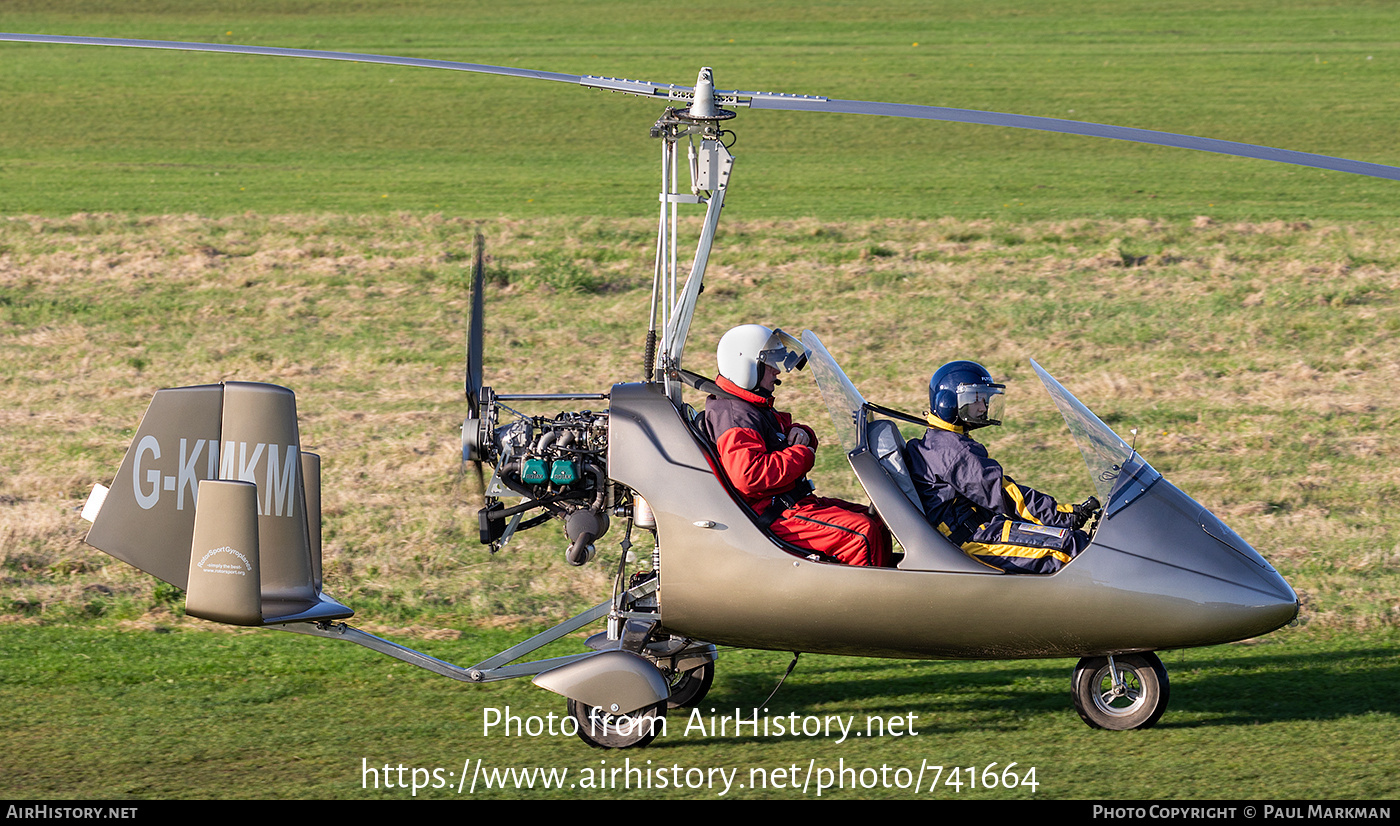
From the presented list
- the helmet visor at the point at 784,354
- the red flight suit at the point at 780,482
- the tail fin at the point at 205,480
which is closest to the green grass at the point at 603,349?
the tail fin at the point at 205,480

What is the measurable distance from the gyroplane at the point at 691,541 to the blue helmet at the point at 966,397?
0.29 m

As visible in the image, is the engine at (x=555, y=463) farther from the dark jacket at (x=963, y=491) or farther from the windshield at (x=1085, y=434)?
the dark jacket at (x=963, y=491)

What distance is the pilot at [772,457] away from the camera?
20.4 feet

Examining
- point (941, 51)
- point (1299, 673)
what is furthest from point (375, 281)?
point (941, 51)

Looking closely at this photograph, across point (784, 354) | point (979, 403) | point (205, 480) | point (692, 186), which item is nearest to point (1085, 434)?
point (979, 403)

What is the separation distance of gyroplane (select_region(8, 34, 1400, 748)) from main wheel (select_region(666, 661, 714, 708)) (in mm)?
292

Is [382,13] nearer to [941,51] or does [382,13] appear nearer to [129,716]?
[941,51]

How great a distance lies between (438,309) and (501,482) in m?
8.96

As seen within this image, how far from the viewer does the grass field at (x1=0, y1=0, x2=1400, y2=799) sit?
6.73 meters

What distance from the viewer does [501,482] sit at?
6.64 meters

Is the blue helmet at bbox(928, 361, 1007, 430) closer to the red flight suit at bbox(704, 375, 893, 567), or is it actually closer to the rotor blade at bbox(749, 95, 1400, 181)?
the red flight suit at bbox(704, 375, 893, 567)

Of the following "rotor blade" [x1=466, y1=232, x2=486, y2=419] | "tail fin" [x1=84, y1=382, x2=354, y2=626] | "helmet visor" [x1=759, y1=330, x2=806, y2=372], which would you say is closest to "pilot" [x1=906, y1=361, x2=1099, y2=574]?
"helmet visor" [x1=759, y1=330, x2=806, y2=372]

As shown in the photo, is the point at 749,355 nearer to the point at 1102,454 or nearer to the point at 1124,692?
the point at 1102,454

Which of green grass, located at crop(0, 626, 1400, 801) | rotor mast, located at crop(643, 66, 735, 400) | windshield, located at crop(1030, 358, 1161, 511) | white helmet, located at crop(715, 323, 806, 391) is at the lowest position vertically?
green grass, located at crop(0, 626, 1400, 801)
